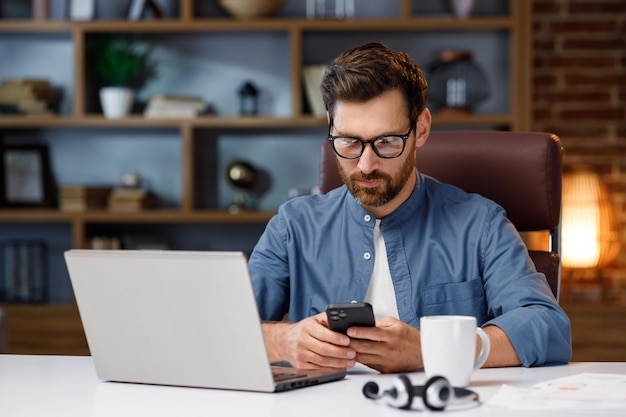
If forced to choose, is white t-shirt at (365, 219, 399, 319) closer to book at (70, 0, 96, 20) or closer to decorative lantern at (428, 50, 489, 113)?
decorative lantern at (428, 50, 489, 113)

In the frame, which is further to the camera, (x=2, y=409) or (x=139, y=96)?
(x=139, y=96)

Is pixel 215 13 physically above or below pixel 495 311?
above

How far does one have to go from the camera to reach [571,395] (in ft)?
4.09

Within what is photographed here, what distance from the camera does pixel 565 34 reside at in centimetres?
405

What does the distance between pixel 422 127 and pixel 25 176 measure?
258cm

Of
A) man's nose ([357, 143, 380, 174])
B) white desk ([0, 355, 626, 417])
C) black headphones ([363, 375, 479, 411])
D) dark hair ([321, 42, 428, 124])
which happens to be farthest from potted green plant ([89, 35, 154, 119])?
black headphones ([363, 375, 479, 411])

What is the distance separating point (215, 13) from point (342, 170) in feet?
7.59

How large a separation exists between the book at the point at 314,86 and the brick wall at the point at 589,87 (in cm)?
95

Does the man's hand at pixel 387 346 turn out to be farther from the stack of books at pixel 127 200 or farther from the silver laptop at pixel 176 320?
the stack of books at pixel 127 200

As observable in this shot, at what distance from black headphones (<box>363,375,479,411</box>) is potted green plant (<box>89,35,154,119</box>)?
2900 millimetres

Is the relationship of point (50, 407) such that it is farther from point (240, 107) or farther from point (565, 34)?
point (565, 34)

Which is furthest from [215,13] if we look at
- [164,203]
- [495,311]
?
[495,311]

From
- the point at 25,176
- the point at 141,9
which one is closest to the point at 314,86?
the point at 141,9

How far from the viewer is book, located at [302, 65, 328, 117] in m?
3.78
